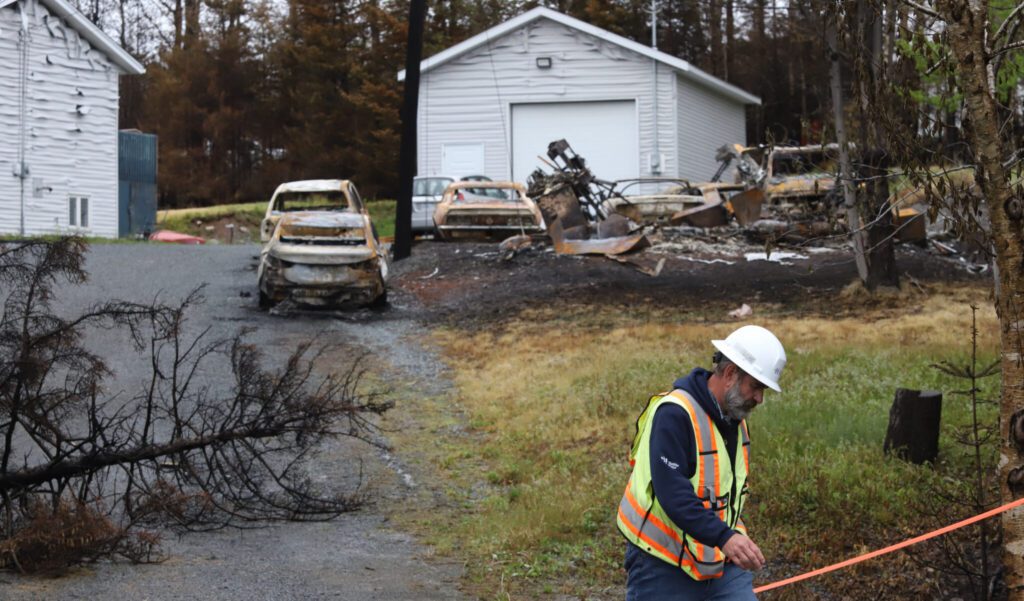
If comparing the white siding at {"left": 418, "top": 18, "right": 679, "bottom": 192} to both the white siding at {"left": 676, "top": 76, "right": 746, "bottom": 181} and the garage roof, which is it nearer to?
the garage roof

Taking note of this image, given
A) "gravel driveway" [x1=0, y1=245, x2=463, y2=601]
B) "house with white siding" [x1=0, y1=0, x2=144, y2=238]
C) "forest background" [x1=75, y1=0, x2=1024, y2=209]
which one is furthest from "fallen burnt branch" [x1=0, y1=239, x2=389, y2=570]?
"forest background" [x1=75, y1=0, x2=1024, y2=209]

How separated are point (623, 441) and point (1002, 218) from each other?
18.8 feet

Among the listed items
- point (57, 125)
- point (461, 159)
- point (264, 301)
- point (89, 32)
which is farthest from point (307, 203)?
point (89, 32)

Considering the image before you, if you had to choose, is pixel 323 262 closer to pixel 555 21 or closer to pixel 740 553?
pixel 740 553

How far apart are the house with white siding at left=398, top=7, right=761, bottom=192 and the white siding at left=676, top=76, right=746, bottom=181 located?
10 cm

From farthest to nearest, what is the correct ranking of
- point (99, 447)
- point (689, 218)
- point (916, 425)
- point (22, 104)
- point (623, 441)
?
point (22, 104)
point (689, 218)
point (623, 441)
point (916, 425)
point (99, 447)

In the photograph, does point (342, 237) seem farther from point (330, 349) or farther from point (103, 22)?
point (103, 22)

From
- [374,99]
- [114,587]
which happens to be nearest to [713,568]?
[114,587]

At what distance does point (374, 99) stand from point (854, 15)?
40.8m

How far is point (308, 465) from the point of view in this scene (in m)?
10.9

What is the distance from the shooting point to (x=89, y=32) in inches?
1328

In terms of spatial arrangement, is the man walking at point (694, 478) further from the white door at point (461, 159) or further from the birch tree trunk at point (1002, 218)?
the white door at point (461, 159)

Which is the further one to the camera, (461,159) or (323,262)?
(461,159)

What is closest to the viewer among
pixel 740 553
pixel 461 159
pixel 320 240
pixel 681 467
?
pixel 740 553
